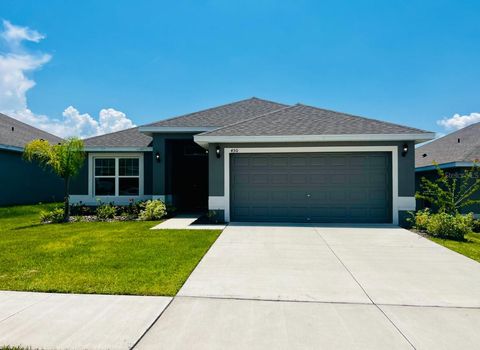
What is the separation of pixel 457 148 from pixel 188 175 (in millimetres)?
13795

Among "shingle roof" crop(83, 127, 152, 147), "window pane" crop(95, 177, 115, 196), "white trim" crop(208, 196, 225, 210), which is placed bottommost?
"white trim" crop(208, 196, 225, 210)

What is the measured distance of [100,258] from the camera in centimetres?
568

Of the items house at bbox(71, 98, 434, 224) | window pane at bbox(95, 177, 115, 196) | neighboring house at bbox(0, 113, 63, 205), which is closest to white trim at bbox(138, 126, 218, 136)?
house at bbox(71, 98, 434, 224)

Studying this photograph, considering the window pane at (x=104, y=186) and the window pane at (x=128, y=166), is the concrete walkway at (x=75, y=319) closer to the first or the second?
the window pane at (x=128, y=166)

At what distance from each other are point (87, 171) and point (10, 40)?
252 inches

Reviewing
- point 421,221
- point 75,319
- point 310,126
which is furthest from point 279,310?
point 310,126

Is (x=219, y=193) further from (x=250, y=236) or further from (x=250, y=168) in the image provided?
(x=250, y=236)

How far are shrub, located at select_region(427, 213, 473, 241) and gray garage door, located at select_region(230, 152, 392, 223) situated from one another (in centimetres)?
159

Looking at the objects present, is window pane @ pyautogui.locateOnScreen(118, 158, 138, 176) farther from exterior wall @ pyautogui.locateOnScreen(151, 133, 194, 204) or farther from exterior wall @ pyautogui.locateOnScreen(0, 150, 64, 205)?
exterior wall @ pyautogui.locateOnScreen(0, 150, 64, 205)

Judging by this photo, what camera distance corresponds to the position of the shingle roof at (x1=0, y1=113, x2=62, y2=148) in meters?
15.3

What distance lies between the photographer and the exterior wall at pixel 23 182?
47.4 feet

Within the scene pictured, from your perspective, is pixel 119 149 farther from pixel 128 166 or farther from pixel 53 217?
pixel 53 217

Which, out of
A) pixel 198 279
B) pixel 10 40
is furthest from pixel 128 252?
pixel 10 40

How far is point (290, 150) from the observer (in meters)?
10.0
